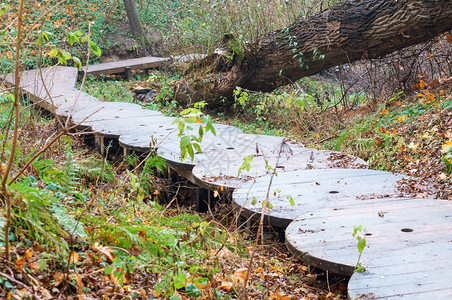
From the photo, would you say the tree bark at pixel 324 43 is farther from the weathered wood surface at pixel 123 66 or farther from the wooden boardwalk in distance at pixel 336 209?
the weathered wood surface at pixel 123 66

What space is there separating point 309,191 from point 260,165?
83cm

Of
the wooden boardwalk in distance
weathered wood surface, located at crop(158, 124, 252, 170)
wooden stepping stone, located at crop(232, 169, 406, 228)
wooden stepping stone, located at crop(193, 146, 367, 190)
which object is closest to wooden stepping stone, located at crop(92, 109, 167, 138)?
the wooden boardwalk in distance

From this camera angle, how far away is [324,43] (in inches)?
270

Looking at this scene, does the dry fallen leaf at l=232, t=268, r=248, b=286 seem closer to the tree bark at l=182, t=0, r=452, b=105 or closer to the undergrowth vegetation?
the undergrowth vegetation


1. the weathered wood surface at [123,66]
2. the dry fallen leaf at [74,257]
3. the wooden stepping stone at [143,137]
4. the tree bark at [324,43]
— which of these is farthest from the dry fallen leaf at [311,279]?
the weathered wood surface at [123,66]

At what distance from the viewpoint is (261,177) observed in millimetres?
4133

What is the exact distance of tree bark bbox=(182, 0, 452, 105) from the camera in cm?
592

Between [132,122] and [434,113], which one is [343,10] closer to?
[434,113]

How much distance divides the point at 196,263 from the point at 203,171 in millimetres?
1641

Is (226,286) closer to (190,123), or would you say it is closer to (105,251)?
(105,251)

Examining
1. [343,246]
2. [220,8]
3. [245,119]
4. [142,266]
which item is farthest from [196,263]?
[220,8]

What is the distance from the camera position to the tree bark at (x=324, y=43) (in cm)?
592

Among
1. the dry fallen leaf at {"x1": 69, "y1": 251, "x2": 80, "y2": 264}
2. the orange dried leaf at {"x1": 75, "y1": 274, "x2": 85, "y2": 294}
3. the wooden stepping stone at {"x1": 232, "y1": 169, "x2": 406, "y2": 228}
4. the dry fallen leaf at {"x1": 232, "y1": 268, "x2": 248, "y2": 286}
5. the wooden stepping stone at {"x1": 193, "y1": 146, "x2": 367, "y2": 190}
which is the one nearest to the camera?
the orange dried leaf at {"x1": 75, "y1": 274, "x2": 85, "y2": 294}

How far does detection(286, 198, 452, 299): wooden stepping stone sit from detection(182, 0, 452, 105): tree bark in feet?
11.2
